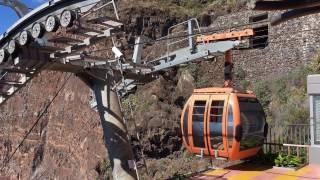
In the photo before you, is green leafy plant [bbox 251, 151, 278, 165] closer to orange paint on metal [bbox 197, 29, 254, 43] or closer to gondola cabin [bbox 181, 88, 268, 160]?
gondola cabin [bbox 181, 88, 268, 160]

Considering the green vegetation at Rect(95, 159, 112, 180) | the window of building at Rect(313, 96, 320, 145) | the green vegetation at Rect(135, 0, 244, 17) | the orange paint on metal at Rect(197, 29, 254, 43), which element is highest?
the green vegetation at Rect(135, 0, 244, 17)

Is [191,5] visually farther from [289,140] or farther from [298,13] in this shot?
[298,13]

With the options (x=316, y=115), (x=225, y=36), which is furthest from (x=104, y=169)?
(x=316, y=115)

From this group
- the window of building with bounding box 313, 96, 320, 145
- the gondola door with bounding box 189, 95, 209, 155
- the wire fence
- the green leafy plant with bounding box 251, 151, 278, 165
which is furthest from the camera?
the wire fence

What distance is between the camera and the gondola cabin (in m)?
15.1

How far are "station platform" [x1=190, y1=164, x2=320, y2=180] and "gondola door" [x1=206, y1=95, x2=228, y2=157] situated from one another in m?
0.72

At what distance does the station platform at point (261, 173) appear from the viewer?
14913 millimetres

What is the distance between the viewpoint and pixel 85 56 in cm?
1594

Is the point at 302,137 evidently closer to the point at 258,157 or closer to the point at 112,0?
the point at 258,157

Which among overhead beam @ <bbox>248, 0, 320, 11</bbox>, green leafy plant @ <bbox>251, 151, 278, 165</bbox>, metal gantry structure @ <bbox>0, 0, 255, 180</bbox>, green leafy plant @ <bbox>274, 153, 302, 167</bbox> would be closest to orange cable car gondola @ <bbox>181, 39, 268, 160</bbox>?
green leafy plant @ <bbox>274, 153, 302, 167</bbox>

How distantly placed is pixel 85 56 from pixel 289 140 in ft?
26.7

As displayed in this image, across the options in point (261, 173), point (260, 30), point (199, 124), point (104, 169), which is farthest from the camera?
point (260, 30)

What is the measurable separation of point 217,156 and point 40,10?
6932mm

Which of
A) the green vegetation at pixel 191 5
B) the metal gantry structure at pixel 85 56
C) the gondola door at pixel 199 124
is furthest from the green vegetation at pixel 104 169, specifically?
the green vegetation at pixel 191 5
